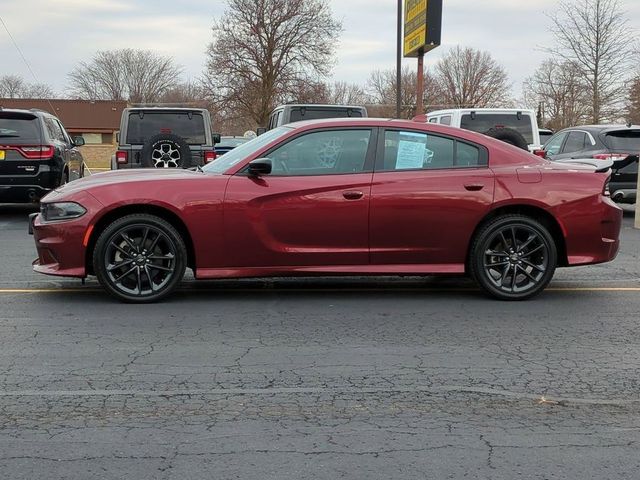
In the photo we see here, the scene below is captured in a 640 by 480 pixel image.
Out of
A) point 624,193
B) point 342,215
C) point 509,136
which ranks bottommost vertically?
point 624,193

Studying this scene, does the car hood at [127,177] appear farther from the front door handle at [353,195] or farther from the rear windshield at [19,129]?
the rear windshield at [19,129]

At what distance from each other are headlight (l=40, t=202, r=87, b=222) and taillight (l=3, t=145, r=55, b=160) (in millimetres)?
5696

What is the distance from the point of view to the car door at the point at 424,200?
620cm

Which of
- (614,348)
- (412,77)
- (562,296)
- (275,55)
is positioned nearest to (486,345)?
(614,348)

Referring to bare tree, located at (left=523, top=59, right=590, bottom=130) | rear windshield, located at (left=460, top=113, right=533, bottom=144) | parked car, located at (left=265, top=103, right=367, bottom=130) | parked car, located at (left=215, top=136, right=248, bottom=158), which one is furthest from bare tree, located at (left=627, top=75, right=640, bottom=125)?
parked car, located at (left=265, top=103, right=367, bottom=130)

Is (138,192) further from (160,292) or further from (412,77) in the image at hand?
(412,77)

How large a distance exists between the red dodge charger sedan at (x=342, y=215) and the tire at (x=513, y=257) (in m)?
0.01

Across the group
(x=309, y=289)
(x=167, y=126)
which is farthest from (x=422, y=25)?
(x=309, y=289)

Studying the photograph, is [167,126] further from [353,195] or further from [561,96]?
[561,96]

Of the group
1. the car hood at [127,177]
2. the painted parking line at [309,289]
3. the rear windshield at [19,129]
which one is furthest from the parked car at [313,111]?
the car hood at [127,177]

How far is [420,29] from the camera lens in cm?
2005

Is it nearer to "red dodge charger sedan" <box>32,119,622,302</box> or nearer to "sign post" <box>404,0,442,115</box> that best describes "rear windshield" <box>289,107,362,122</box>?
"sign post" <box>404,0,442,115</box>

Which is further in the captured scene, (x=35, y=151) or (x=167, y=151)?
(x=35, y=151)

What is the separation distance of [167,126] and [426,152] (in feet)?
22.6
